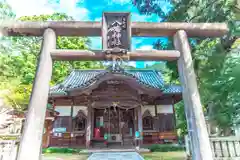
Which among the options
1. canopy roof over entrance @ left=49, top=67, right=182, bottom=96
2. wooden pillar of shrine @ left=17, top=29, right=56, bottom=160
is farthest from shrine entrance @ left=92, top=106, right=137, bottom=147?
wooden pillar of shrine @ left=17, top=29, right=56, bottom=160

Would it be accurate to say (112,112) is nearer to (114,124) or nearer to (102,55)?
(114,124)

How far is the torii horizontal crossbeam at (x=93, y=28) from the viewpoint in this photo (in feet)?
14.3

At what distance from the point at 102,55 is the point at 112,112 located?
8.37 metres

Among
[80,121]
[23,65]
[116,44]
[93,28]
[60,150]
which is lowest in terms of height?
[60,150]

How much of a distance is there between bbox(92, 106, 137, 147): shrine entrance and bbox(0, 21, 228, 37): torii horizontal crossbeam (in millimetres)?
7675

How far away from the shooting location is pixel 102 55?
4.25m

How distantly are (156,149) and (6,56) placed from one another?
701 inches

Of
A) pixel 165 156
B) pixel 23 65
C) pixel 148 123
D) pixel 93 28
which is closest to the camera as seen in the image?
pixel 93 28

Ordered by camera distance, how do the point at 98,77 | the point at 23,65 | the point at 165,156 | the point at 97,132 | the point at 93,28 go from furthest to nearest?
the point at 23,65 < the point at 97,132 < the point at 98,77 < the point at 165,156 < the point at 93,28

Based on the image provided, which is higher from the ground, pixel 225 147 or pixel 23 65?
pixel 23 65

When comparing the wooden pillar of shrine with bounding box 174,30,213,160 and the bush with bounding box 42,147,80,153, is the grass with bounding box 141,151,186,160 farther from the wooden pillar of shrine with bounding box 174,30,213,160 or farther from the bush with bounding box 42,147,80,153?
the wooden pillar of shrine with bounding box 174,30,213,160

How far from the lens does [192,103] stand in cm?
385

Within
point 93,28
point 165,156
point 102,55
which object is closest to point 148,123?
point 165,156

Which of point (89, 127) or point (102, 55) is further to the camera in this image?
point (89, 127)
